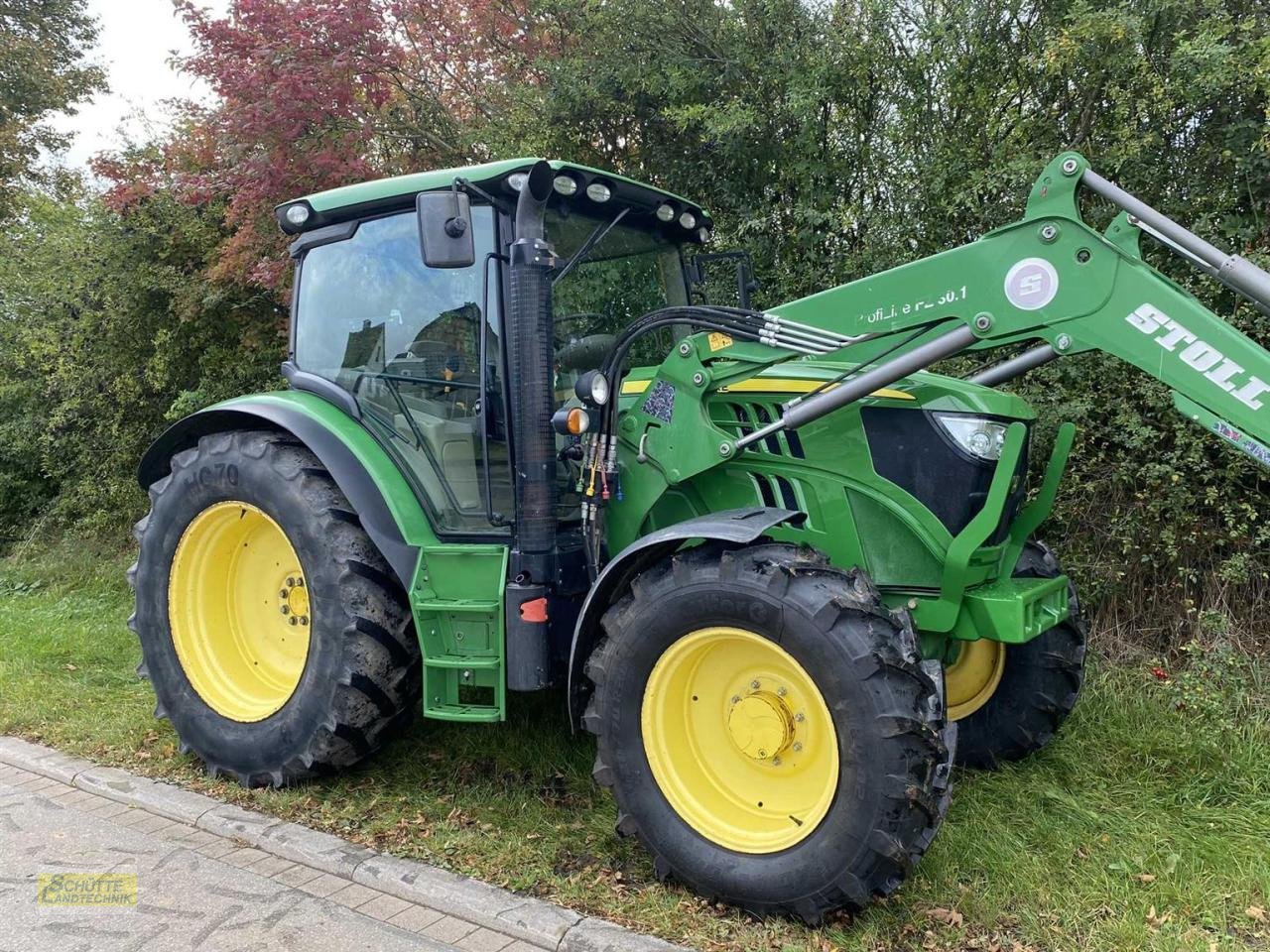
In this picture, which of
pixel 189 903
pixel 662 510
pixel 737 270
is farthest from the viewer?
pixel 737 270

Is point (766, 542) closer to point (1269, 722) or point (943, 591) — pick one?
point (943, 591)

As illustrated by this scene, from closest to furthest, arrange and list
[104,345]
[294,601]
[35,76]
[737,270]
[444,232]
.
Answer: [444,232] → [294,601] → [737,270] → [104,345] → [35,76]

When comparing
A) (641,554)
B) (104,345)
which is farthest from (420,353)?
(104,345)

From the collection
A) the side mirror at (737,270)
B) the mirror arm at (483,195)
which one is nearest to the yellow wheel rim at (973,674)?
the side mirror at (737,270)

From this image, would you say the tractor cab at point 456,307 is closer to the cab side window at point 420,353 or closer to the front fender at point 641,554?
the cab side window at point 420,353

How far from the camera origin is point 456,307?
3383 millimetres

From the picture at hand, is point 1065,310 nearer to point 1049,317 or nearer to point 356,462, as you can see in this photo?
Answer: point 1049,317

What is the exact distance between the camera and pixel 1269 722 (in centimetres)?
379

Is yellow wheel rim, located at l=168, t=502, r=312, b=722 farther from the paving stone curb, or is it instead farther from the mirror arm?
the mirror arm

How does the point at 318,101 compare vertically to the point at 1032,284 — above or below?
above

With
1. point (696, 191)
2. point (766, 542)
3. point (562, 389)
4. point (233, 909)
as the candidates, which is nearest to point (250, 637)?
point (233, 909)

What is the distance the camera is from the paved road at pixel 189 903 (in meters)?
2.62

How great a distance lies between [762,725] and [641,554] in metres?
0.65

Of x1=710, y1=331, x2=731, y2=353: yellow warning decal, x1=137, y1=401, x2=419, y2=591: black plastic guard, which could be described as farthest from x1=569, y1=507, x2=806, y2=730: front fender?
x1=137, y1=401, x2=419, y2=591: black plastic guard
